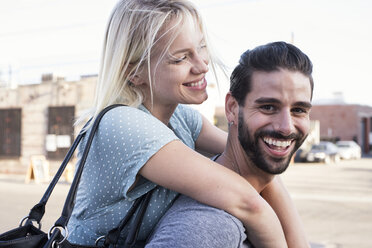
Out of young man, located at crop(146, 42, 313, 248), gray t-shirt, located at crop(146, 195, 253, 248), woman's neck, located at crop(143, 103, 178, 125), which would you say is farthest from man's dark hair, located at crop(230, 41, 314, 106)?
gray t-shirt, located at crop(146, 195, 253, 248)

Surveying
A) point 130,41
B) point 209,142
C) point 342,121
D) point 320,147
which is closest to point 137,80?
point 130,41

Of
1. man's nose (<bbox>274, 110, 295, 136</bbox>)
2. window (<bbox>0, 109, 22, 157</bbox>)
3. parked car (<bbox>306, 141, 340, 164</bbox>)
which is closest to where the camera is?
man's nose (<bbox>274, 110, 295, 136</bbox>)

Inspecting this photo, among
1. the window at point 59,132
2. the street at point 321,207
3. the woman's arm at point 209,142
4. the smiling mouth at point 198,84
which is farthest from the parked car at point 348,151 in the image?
the smiling mouth at point 198,84

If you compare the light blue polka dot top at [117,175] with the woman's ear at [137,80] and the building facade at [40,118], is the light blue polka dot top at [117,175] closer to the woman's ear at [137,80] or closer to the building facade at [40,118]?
the woman's ear at [137,80]

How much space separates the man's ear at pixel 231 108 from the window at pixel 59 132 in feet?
59.3

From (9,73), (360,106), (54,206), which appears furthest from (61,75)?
(360,106)

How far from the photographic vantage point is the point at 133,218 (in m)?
1.56

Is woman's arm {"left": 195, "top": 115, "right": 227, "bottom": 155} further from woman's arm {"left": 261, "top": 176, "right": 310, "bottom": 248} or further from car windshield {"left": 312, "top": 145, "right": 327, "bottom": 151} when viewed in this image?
car windshield {"left": 312, "top": 145, "right": 327, "bottom": 151}

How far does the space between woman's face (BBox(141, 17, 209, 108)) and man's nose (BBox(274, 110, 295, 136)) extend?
0.40 metres

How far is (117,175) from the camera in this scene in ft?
5.15

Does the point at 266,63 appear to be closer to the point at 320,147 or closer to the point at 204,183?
the point at 204,183

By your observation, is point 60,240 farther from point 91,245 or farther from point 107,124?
point 107,124

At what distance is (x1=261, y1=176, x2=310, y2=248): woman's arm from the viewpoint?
1.99 meters

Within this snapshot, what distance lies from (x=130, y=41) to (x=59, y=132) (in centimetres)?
1856
